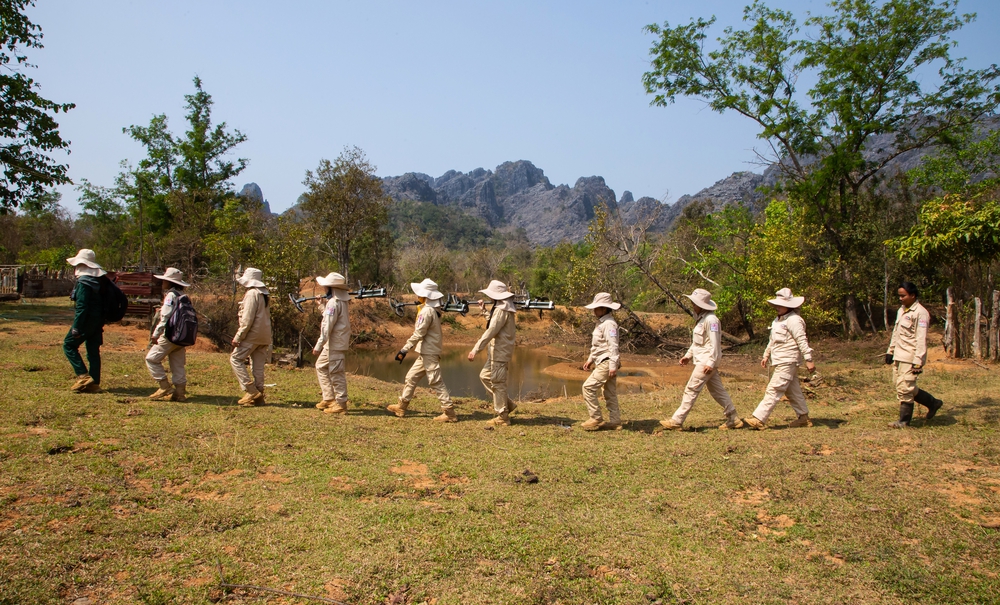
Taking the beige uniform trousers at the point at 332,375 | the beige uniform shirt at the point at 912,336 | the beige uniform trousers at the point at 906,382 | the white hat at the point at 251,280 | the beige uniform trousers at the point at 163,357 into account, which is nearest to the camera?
the beige uniform shirt at the point at 912,336

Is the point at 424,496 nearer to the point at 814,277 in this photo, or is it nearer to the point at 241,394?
the point at 241,394

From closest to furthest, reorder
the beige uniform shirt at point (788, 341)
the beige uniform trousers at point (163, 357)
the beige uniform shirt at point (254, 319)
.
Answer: the beige uniform trousers at point (163, 357) < the beige uniform shirt at point (788, 341) < the beige uniform shirt at point (254, 319)

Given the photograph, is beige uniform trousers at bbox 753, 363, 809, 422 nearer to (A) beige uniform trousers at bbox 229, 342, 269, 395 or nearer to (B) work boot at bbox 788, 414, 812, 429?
(B) work boot at bbox 788, 414, 812, 429

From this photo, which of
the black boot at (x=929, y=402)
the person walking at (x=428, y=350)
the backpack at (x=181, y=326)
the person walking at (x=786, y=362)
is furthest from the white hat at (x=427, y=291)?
the black boot at (x=929, y=402)

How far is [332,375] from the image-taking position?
8.50 m

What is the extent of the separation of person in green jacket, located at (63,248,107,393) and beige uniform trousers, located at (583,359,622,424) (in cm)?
631

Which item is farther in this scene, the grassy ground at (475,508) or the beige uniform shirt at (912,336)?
the beige uniform shirt at (912,336)

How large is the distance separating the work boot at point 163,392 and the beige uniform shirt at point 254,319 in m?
1.15

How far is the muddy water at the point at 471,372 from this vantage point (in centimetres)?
1633

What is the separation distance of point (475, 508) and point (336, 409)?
4.07 m

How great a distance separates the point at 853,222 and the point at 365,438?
73.5 ft

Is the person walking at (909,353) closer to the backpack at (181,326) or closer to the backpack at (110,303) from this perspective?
the backpack at (181,326)

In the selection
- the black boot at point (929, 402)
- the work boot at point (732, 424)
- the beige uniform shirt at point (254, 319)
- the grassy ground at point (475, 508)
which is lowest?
the grassy ground at point (475, 508)

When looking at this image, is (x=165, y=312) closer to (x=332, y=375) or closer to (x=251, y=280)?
(x=251, y=280)
